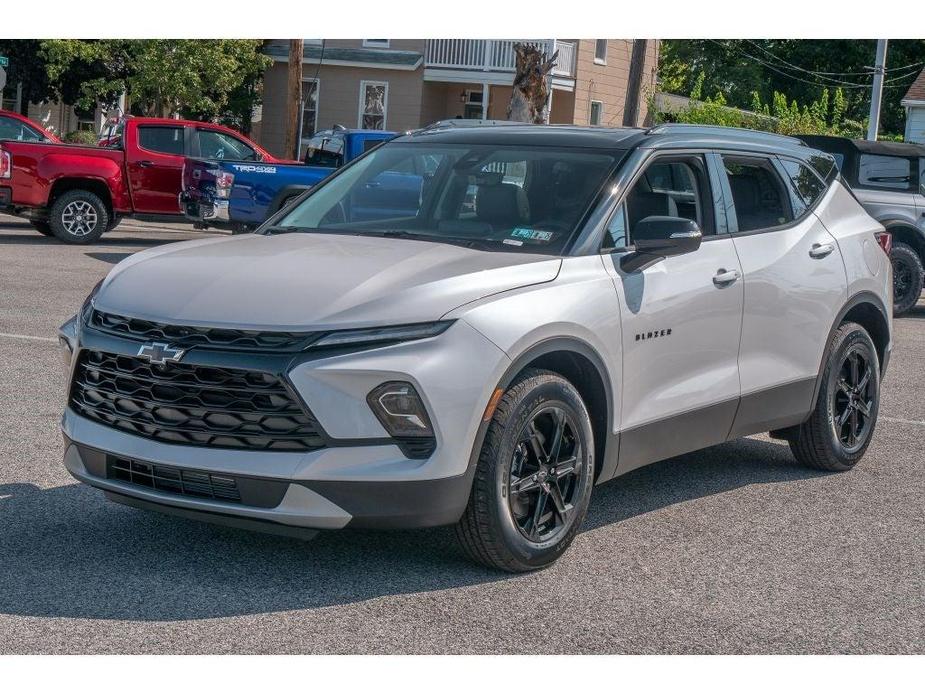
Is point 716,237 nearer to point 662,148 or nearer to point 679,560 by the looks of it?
point 662,148

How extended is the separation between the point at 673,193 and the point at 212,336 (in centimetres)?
258

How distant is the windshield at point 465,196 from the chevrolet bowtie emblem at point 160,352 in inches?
57.0

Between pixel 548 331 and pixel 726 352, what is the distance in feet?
4.93

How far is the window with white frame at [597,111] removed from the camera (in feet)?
140

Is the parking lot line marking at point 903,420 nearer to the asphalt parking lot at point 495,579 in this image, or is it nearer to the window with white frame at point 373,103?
the asphalt parking lot at point 495,579

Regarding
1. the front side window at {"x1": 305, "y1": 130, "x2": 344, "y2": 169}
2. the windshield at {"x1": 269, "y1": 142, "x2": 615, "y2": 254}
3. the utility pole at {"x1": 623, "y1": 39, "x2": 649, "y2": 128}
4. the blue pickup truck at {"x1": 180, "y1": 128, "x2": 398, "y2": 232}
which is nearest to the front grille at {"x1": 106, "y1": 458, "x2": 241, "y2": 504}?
the windshield at {"x1": 269, "y1": 142, "x2": 615, "y2": 254}

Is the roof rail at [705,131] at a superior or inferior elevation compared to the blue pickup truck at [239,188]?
superior

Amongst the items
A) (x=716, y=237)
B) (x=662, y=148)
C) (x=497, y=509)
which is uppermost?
(x=662, y=148)

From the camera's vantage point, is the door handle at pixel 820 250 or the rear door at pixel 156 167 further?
the rear door at pixel 156 167

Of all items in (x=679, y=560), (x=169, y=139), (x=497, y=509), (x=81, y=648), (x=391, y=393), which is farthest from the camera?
(x=169, y=139)

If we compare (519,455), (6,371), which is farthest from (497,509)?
(6,371)

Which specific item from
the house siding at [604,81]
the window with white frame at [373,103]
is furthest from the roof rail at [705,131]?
the window with white frame at [373,103]

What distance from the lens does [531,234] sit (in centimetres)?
591

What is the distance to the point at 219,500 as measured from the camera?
4957 millimetres
